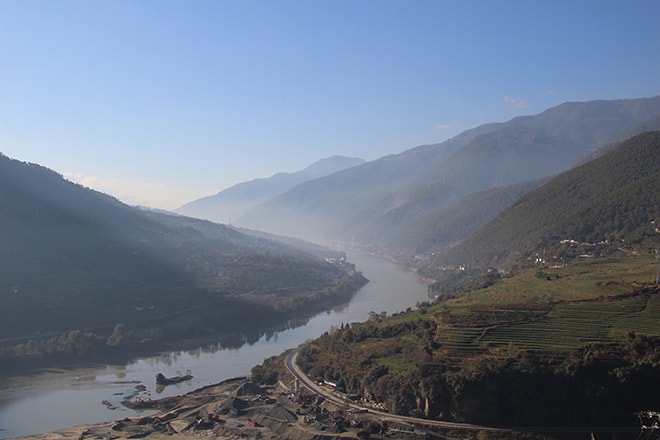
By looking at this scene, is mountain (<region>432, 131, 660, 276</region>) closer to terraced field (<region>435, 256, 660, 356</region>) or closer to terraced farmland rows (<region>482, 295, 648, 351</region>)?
terraced field (<region>435, 256, 660, 356</region>)

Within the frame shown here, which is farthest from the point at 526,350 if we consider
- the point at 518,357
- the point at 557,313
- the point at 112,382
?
the point at 112,382

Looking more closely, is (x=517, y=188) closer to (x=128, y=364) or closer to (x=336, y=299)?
(x=336, y=299)

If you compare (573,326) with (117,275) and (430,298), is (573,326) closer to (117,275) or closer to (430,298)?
(430,298)

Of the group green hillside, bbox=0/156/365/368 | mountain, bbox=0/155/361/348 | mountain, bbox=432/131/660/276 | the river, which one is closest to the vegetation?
the river

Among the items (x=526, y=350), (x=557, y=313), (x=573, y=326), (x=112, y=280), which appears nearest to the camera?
(x=526, y=350)

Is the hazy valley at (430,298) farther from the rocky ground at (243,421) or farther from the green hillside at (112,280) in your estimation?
the rocky ground at (243,421)

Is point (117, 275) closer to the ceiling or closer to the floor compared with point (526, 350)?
closer to the ceiling
